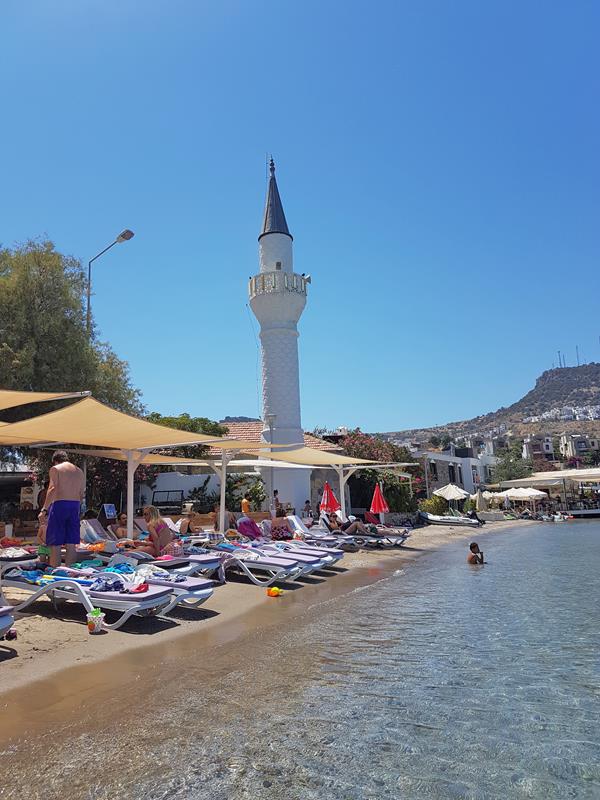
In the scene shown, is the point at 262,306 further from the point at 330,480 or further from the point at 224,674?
the point at 224,674

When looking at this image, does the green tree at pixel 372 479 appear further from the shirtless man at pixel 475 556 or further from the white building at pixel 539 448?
the white building at pixel 539 448

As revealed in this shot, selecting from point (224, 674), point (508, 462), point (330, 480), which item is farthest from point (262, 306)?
point (508, 462)

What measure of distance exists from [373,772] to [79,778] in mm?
1785

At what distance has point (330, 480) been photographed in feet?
83.1

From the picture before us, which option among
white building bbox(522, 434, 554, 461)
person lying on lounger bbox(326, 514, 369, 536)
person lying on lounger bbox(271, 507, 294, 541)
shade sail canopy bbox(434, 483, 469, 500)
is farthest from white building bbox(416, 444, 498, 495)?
white building bbox(522, 434, 554, 461)

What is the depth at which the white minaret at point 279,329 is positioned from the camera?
23906 mm

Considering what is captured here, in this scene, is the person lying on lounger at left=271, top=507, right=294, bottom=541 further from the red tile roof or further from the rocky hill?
the rocky hill

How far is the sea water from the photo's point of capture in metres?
3.50

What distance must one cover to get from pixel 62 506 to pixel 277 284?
1822 cm

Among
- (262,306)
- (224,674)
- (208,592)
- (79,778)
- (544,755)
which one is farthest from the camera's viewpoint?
(262,306)

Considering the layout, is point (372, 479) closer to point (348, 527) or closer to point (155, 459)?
point (348, 527)

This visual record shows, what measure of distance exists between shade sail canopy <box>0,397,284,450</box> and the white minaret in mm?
13043

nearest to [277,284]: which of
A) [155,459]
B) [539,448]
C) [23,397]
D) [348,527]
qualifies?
[348,527]

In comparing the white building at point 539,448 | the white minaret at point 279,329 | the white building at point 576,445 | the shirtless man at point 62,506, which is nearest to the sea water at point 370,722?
the shirtless man at point 62,506
